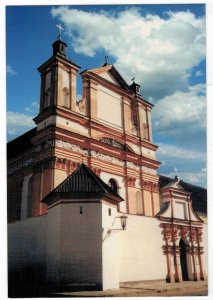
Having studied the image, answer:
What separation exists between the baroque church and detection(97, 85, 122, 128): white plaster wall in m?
0.05

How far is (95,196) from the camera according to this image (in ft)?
34.1

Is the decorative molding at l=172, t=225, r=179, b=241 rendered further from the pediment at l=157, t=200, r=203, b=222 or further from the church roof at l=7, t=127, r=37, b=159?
the church roof at l=7, t=127, r=37, b=159

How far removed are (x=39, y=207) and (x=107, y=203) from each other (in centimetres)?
277

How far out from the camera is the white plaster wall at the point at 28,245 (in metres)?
10.7

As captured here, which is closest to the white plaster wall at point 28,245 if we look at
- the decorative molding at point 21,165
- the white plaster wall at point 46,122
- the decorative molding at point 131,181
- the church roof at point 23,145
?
the decorative molding at point 21,165

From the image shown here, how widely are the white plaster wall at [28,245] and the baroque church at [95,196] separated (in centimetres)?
3

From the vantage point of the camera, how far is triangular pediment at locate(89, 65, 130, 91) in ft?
53.4

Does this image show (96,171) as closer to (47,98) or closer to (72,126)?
(72,126)

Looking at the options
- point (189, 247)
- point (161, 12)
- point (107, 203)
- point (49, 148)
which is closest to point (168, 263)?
point (189, 247)

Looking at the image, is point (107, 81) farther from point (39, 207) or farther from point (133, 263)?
point (133, 263)

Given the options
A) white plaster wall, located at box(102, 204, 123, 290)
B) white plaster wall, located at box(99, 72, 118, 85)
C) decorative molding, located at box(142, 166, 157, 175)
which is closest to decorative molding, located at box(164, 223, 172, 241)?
white plaster wall, located at box(102, 204, 123, 290)

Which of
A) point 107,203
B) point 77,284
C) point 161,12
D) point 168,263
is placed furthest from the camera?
point 168,263

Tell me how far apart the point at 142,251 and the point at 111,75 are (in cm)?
830

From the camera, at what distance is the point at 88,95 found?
15820 mm
